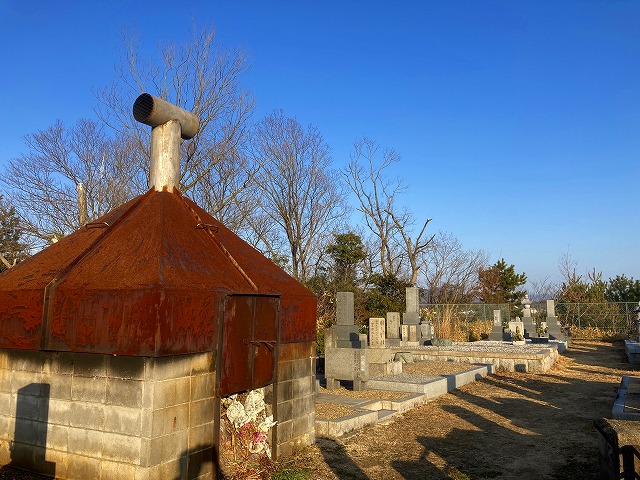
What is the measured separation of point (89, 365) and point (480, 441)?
6.00m

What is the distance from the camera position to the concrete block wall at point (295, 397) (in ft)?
19.8

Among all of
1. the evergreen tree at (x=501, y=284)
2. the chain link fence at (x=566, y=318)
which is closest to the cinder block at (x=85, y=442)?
the chain link fence at (x=566, y=318)

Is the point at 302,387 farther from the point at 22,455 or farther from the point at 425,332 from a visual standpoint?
the point at 425,332

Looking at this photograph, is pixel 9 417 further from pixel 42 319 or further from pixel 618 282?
pixel 618 282

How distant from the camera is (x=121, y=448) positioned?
434 cm

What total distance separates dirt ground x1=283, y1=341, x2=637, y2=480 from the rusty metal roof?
96.6 inches

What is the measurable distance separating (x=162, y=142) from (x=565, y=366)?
1611 centimetres

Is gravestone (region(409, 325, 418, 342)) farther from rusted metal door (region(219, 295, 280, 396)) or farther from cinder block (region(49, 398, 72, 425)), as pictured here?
cinder block (region(49, 398, 72, 425))

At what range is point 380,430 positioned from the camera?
818 centimetres

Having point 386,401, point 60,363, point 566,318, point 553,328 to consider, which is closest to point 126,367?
point 60,363

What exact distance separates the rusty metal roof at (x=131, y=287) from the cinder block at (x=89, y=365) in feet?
0.41

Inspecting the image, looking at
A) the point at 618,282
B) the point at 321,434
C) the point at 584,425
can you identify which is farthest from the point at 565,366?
the point at 618,282

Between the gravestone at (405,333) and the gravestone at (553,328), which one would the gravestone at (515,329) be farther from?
the gravestone at (405,333)

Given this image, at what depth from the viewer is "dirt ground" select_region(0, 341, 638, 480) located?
6.12 m
